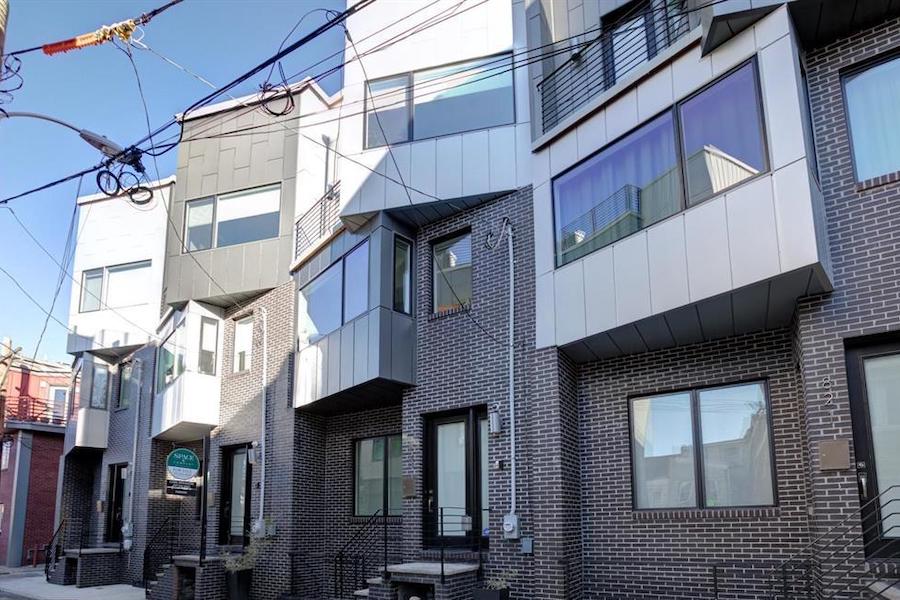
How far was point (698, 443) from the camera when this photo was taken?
1016 centimetres

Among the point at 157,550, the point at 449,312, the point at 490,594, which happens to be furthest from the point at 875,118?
the point at 157,550

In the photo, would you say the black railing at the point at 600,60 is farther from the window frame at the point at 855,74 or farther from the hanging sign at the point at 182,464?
the hanging sign at the point at 182,464

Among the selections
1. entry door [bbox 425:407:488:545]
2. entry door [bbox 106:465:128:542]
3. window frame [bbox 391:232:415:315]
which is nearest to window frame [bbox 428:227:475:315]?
window frame [bbox 391:232:415:315]

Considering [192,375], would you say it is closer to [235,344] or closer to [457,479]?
[235,344]

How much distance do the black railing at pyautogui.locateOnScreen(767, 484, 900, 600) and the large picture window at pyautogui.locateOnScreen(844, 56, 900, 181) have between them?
3.40m

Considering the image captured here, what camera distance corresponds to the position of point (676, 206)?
9648 mm

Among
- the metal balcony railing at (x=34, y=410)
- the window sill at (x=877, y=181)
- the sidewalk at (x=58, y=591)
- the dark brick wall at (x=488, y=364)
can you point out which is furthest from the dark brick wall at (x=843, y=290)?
the metal balcony railing at (x=34, y=410)

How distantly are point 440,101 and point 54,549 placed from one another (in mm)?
19422

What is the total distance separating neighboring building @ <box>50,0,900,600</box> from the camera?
8281 millimetres

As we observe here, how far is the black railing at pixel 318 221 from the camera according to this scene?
1625 centimetres

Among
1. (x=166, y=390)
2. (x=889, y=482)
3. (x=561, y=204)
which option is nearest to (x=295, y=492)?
(x=166, y=390)

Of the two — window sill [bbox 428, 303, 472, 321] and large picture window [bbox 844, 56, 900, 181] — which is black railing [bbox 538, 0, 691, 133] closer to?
window sill [bbox 428, 303, 472, 321]

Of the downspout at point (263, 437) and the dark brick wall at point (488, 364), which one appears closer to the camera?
the dark brick wall at point (488, 364)

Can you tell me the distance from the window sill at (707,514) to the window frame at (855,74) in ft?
13.1
